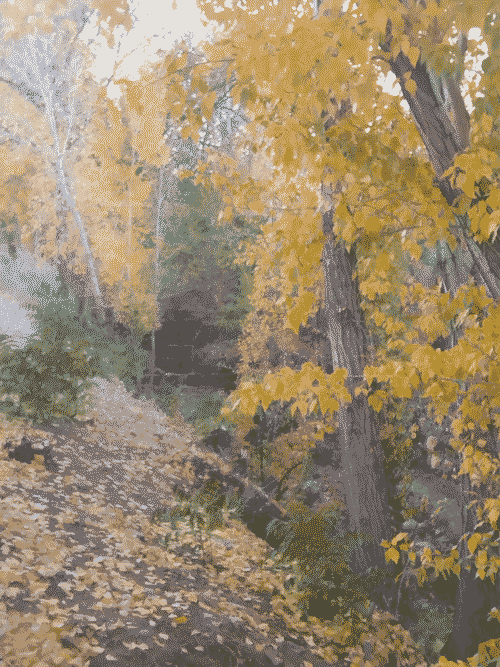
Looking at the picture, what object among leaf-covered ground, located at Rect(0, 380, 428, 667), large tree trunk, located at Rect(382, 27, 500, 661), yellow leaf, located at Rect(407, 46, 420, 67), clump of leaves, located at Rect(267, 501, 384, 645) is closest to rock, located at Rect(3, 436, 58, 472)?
leaf-covered ground, located at Rect(0, 380, 428, 667)

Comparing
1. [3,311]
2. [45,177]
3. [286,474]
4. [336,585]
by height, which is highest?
→ [45,177]

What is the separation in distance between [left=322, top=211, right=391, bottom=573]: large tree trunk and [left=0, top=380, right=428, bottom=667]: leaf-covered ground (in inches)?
33.4

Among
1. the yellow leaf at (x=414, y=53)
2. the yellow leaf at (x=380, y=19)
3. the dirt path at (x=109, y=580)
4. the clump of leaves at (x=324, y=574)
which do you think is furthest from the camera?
the clump of leaves at (x=324, y=574)

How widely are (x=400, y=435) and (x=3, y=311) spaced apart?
12474 millimetres

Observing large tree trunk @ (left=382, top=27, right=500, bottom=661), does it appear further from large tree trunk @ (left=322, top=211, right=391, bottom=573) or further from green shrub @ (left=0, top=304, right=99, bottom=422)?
green shrub @ (left=0, top=304, right=99, bottom=422)

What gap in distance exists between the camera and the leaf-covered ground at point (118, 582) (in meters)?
2.93

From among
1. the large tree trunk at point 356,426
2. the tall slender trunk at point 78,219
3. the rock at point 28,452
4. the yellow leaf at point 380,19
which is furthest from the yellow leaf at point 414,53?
the tall slender trunk at point 78,219

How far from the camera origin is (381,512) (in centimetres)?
476

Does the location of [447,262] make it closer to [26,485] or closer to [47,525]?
[47,525]

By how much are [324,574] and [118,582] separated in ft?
6.60

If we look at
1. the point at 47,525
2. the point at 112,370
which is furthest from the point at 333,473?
the point at 112,370

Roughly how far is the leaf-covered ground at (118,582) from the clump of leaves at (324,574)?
205mm

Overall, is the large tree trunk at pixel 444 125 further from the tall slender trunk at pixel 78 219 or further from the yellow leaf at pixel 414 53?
the tall slender trunk at pixel 78 219

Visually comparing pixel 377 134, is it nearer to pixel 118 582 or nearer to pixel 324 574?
pixel 118 582
